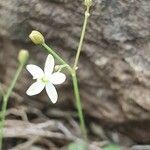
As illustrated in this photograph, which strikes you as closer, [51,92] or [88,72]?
[51,92]

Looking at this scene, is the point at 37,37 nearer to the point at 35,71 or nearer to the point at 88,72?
the point at 35,71

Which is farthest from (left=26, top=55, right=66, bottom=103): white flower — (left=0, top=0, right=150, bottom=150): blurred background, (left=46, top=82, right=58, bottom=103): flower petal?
(left=0, top=0, right=150, bottom=150): blurred background

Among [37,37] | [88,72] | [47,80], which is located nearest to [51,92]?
[47,80]

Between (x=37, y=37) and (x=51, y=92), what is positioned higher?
(x=37, y=37)

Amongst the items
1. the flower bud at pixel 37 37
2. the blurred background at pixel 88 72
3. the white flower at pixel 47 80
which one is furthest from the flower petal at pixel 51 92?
the blurred background at pixel 88 72

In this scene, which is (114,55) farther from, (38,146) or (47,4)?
(38,146)

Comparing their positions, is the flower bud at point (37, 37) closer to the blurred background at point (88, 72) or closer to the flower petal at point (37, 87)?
the flower petal at point (37, 87)

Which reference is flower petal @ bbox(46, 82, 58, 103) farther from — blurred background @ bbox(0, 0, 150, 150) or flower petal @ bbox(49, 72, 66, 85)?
blurred background @ bbox(0, 0, 150, 150)
